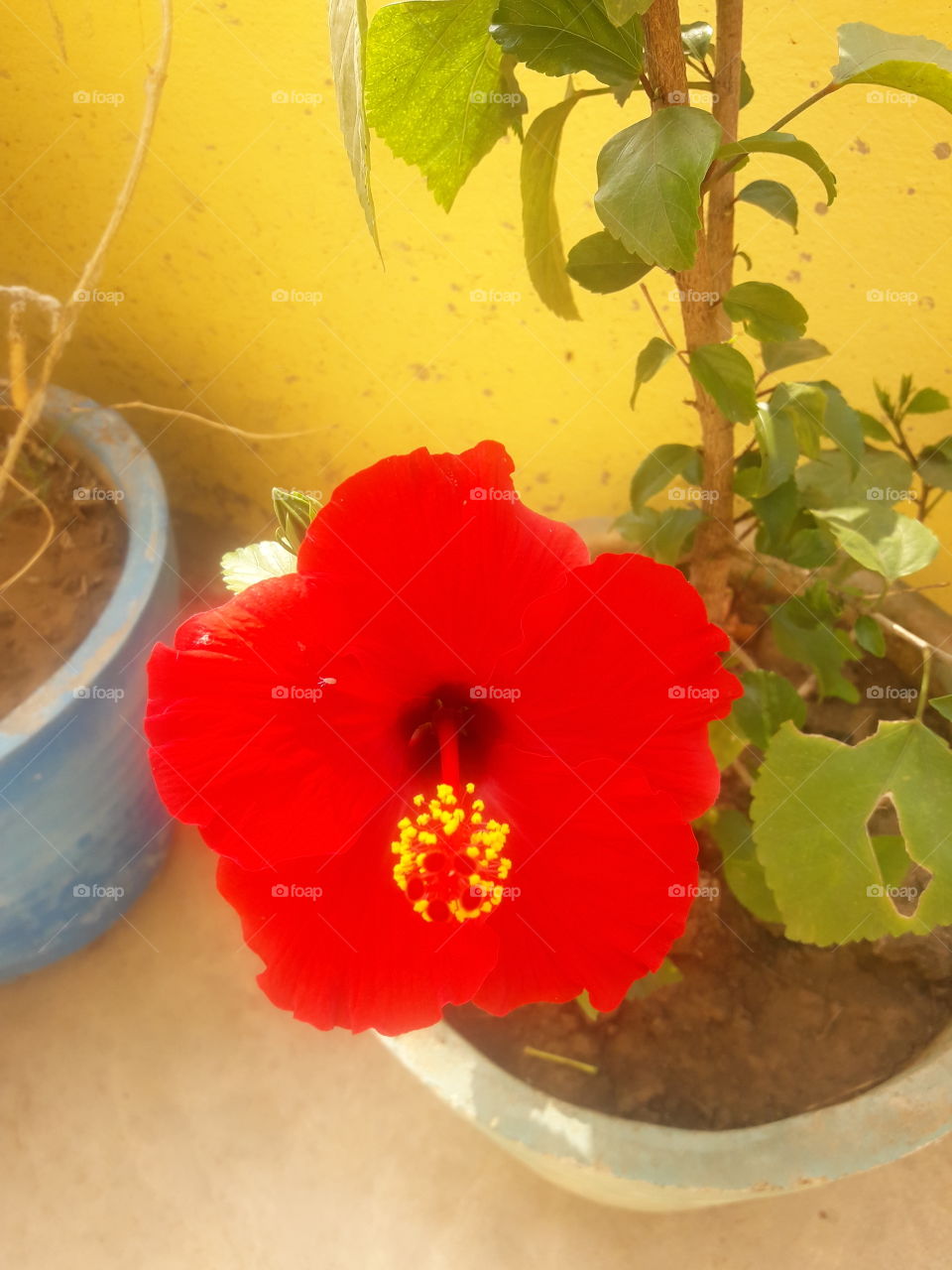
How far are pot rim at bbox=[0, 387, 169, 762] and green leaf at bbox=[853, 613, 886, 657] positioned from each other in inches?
26.2

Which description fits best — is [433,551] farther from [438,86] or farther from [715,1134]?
[715,1134]

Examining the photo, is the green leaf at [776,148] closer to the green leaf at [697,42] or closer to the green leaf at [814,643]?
the green leaf at [697,42]

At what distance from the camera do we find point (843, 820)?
2.07 feet

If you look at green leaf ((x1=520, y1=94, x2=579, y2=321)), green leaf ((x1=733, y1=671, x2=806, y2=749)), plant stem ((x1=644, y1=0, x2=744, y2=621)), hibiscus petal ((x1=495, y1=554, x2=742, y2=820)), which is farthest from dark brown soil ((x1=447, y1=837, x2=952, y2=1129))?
green leaf ((x1=520, y1=94, x2=579, y2=321))

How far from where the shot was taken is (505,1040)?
848 millimetres

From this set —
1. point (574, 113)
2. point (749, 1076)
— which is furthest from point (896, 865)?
point (574, 113)

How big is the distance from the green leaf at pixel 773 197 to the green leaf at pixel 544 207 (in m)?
0.11

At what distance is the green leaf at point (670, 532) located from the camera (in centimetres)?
73

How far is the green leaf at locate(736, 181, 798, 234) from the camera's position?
1.79 ft

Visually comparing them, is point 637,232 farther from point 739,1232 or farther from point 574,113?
point 739,1232

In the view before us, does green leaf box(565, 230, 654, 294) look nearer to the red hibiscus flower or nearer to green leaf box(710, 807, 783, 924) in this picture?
the red hibiscus flower

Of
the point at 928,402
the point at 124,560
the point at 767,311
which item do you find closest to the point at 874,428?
the point at 928,402

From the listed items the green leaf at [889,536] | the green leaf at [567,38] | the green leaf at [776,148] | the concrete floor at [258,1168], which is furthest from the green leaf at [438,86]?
the concrete floor at [258,1168]

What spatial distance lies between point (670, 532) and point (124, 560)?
0.63m
